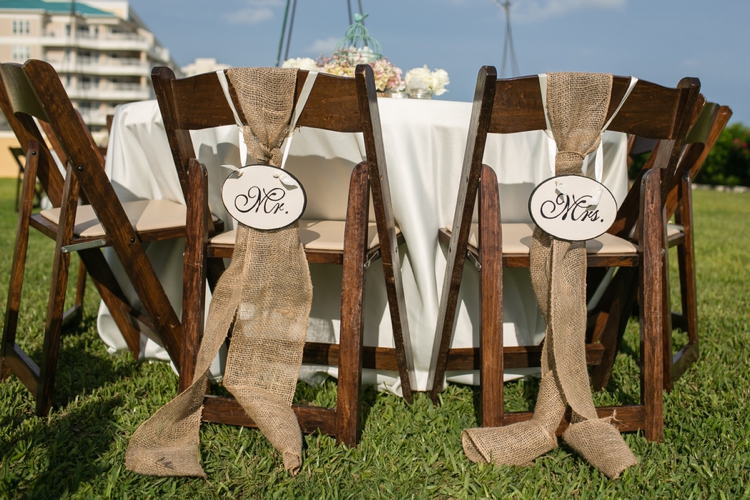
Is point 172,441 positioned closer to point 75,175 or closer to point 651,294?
point 75,175

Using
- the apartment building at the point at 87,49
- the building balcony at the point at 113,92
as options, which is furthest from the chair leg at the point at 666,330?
the building balcony at the point at 113,92

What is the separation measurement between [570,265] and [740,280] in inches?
101

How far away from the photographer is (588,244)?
5.04 feet

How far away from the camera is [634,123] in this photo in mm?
1357

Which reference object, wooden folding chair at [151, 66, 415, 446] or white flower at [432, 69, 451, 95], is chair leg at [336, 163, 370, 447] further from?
white flower at [432, 69, 451, 95]

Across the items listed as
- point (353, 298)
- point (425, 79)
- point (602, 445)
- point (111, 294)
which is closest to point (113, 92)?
point (425, 79)

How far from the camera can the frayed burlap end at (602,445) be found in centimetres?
132

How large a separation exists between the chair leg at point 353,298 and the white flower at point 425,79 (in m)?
1.25

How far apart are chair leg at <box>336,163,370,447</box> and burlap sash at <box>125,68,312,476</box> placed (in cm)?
12

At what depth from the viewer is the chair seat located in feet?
5.49

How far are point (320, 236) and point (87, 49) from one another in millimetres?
52487

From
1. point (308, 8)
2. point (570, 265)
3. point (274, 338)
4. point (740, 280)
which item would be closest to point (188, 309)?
point (274, 338)

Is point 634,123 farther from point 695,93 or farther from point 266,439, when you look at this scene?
point 266,439

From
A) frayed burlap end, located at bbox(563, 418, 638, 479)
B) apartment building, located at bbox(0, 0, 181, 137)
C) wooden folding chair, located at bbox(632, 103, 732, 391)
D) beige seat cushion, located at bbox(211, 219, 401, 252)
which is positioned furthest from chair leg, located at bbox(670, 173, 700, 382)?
apartment building, located at bbox(0, 0, 181, 137)
